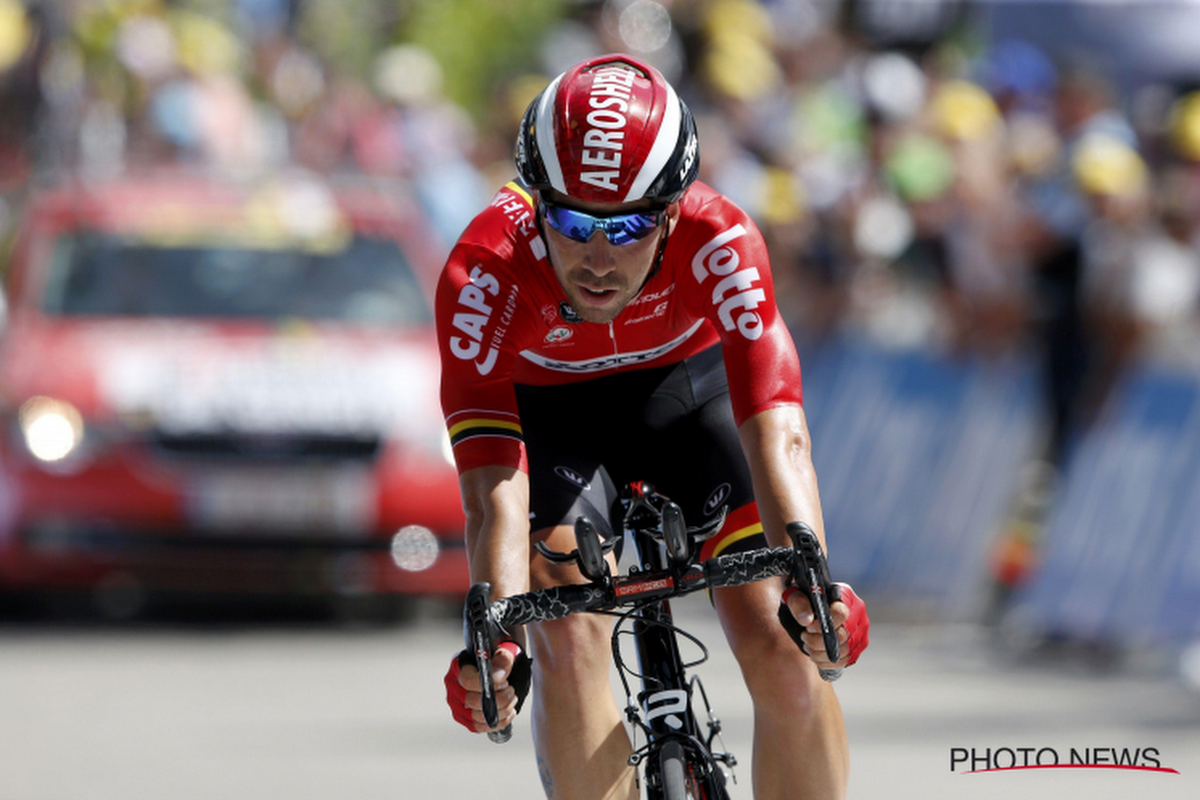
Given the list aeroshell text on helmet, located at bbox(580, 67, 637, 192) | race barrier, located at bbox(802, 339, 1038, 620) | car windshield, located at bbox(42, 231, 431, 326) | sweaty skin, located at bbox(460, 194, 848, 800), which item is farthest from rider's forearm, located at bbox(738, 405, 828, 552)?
car windshield, located at bbox(42, 231, 431, 326)

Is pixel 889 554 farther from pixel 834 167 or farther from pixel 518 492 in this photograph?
pixel 518 492

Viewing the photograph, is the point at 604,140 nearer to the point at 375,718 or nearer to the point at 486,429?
the point at 486,429

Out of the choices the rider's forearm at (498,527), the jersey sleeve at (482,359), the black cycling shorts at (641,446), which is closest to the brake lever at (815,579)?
the rider's forearm at (498,527)

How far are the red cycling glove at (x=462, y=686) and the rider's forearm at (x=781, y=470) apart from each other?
0.66m

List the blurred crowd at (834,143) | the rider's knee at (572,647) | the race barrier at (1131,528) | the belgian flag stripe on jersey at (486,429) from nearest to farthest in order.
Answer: the belgian flag stripe on jersey at (486,429)
the rider's knee at (572,647)
the race barrier at (1131,528)
the blurred crowd at (834,143)

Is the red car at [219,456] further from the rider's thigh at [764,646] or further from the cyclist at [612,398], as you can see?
the rider's thigh at [764,646]

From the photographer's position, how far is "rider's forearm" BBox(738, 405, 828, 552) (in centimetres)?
425

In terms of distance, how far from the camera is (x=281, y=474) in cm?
955

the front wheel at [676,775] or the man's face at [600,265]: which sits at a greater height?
the man's face at [600,265]

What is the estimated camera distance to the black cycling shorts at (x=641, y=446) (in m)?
4.82

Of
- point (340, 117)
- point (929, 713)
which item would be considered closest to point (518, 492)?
point (929, 713)

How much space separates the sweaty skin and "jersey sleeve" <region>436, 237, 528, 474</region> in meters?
0.06

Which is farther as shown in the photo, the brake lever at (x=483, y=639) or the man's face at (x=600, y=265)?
the man's face at (x=600, y=265)

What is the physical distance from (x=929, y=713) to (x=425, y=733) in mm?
2036
